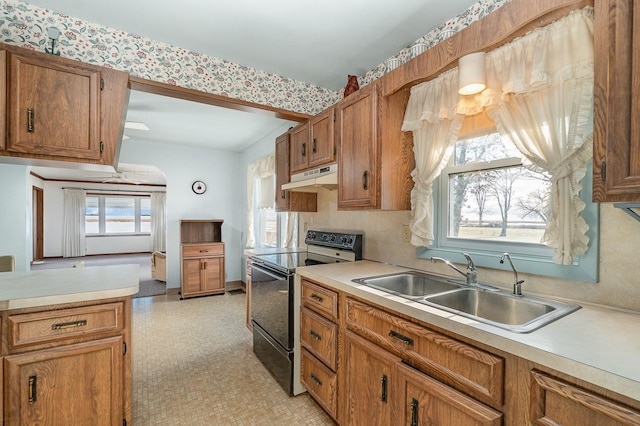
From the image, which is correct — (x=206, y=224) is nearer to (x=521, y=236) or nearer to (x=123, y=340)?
(x=123, y=340)

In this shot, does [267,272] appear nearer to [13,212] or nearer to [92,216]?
[13,212]

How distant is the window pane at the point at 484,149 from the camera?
5.30ft

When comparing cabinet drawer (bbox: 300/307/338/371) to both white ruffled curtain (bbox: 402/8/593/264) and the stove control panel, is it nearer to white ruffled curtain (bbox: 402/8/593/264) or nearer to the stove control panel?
the stove control panel

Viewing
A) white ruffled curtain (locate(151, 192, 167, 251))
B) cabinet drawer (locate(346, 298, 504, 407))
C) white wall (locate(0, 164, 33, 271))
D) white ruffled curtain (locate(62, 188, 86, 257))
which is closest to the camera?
cabinet drawer (locate(346, 298, 504, 407))

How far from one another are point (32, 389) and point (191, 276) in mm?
3248

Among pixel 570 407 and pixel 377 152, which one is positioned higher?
pixel 377 152

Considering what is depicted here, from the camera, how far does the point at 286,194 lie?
3.14m

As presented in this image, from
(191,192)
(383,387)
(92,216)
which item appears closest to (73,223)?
(92,216)

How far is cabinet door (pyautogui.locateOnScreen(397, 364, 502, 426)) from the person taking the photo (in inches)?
40.1

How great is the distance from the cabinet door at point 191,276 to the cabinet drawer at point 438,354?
147 inches

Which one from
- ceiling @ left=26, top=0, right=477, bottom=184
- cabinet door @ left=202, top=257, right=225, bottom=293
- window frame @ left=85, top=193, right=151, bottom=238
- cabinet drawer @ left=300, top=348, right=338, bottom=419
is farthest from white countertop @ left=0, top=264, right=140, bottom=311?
window frame @ left=85, top=193, right=151, bottom=238

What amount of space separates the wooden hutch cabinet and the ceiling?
10.3ft

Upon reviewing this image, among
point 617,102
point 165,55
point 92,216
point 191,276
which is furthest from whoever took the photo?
point 92,216

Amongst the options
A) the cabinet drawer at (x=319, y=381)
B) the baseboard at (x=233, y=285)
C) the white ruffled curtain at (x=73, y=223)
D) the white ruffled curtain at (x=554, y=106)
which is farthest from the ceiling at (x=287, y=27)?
the white ruffled curtain at (x=73, y=223)
